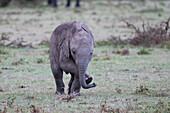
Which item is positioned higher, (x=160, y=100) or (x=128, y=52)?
(x=160, y=100)

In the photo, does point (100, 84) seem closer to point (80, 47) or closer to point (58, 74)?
point (58, 74)

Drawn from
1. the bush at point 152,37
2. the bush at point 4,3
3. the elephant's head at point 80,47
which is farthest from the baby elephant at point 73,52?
the bush at point 4,3

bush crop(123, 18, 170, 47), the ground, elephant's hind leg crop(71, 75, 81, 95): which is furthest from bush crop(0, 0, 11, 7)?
elephant's hind leg crop(71, 75, 81, 95)

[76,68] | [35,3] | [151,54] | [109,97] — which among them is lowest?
[35,3]

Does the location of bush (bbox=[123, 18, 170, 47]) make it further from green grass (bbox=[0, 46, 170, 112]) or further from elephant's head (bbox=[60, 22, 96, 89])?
elephant's head (bbox=[60, 22, 96, 89])

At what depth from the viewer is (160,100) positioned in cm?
682

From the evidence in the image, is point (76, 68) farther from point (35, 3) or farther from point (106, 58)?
point (35, 3)

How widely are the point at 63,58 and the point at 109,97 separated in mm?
1148

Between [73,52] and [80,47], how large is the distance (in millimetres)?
187

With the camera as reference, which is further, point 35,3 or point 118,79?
point 35,3

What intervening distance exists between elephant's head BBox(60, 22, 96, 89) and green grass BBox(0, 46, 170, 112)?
0.62 metres

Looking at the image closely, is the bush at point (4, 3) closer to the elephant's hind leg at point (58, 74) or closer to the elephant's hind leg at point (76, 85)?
the elephant's hind leg at point (58, 74)

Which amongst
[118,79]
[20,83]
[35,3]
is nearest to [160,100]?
[118,79]

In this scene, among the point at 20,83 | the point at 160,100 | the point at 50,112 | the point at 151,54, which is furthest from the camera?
the point at 151,54
